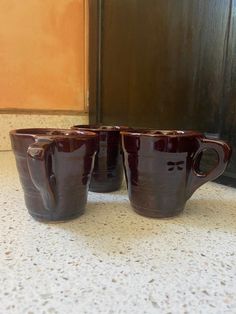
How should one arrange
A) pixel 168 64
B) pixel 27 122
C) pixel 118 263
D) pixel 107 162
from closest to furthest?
pixel 118 263
pixel 107 162
pixel 168 64
pixel 27 122

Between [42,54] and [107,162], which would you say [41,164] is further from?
[42,54]

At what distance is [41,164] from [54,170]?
0.09ft

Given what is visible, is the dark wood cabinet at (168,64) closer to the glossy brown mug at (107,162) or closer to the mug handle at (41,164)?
the glossy brown mug at (107,162)

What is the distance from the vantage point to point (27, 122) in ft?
2.45

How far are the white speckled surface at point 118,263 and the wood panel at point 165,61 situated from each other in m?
0.21

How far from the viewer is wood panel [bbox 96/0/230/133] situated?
45 cm

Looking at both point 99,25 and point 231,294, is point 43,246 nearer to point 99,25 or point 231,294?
point 231,294

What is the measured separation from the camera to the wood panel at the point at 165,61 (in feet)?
1.47

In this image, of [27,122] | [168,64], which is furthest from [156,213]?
[27,122]

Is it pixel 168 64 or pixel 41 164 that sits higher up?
pixel 168 64

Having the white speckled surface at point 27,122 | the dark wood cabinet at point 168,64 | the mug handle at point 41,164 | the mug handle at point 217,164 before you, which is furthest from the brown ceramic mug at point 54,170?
the white speckled surface at point 27,122

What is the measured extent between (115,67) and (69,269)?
55cm

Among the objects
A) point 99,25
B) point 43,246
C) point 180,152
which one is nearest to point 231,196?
point 180,152

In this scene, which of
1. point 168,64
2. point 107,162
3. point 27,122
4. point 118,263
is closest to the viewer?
point 118,263
